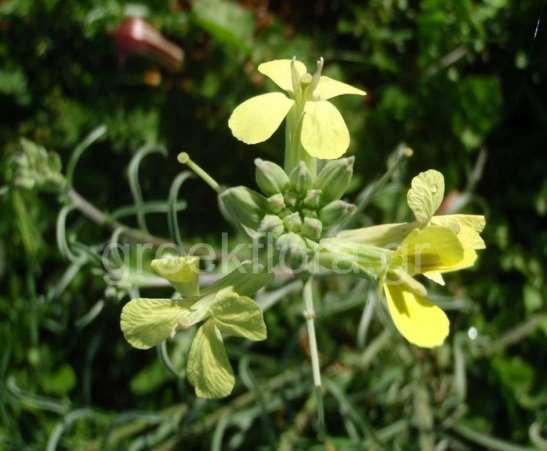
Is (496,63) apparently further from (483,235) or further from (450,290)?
(450,290)

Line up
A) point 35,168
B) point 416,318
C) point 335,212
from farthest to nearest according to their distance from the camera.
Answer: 1. point 35,168
2. point 335,212
3. point 416,318

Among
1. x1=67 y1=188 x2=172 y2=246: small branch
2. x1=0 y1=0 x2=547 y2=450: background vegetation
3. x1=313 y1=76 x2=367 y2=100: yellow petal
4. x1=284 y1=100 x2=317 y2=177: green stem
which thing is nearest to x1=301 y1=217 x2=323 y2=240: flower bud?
x1=284 y1=100 x2=317 y2=177: green stem

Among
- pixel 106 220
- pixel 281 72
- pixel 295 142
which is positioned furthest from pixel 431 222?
pixel 106 220

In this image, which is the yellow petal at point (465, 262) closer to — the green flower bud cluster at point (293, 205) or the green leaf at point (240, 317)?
the green flower bud cluster at point (293, 205)

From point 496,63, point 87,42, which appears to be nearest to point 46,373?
point 87,42

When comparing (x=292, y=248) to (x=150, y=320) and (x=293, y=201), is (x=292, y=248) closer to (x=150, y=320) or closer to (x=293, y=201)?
(x=293, y=201)
